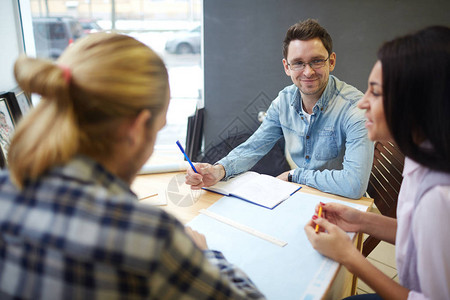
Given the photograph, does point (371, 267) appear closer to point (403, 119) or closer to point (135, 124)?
point (403, 119)

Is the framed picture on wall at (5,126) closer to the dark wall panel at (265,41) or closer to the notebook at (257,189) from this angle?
the notebook at (257,189)

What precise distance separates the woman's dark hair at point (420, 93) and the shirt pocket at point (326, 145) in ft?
2.68

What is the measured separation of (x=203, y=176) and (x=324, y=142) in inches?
25.5

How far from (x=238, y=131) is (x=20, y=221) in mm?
2457

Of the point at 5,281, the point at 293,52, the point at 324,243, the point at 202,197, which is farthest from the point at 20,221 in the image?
the point at 293,52

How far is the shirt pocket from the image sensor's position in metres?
1.67

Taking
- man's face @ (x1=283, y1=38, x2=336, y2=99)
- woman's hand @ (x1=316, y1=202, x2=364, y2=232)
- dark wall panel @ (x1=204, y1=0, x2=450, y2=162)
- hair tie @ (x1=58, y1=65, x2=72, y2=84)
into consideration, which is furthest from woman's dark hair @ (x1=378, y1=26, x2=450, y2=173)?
dark wall panel @ (x1=204, y1=0, x2=450, y2=162)

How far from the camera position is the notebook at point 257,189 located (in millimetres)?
1269

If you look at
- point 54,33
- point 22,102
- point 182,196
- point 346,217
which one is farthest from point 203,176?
point 54,33

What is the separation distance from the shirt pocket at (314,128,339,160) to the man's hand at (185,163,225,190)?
558 mm

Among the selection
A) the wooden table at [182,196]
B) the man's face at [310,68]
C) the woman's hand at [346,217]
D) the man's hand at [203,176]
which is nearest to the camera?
the woman's hand at [346,217]

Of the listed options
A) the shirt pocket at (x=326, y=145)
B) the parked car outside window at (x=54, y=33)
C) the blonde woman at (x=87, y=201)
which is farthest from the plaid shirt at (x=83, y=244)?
the parked car outside window at (x=54, y=33)

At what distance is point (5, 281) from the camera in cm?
54

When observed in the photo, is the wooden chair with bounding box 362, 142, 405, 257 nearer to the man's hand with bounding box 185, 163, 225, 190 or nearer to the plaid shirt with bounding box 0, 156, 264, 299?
the man's hand with bounding box 185, 163, 225, 190
